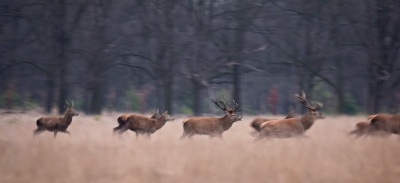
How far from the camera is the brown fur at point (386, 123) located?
13078 mm

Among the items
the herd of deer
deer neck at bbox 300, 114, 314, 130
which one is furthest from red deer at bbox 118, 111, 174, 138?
deer neck at bbox 300, 114, 314, 130

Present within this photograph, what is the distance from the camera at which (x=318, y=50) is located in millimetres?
27312

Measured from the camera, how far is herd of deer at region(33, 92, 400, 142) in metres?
13.0

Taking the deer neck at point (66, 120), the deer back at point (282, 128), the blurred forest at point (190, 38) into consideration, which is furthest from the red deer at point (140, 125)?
the blurred forest at point (190, 38)

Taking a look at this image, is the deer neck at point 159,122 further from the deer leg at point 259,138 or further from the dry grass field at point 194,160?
the deer leg at point 259,138

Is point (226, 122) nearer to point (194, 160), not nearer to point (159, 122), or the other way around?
point (159, 122)

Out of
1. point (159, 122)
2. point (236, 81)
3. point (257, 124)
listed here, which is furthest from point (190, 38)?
point (257, 124)

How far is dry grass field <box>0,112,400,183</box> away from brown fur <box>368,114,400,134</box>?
1.39 ft

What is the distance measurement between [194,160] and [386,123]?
5.54 meters

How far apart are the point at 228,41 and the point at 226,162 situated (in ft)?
61.9

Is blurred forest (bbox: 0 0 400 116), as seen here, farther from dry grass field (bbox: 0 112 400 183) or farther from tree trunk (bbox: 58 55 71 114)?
dry grass field (bbox: 0 112 400 183)

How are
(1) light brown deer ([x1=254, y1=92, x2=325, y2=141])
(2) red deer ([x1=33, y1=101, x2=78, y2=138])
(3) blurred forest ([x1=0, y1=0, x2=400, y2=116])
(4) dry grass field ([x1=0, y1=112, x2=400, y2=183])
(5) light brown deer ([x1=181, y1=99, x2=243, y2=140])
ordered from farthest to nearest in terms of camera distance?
(3) blurred forest ([x1=0, y1=0, x2=400, y2=116])
(2) red deer ([x1=33, y1=101, x2=78, y2=138])
(5) light brown deer ([x1=181, y1=99, x2=243, y2=140])
(1) light brown deer ([x1=254, y1=92, x2=325, y2=141])
(4) dry grass field ([x1=0, y1=112, x2=400, y2=183])

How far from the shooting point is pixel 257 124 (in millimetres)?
14180

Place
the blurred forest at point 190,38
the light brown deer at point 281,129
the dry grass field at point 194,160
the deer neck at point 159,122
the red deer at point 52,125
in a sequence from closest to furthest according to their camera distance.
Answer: the dry grass field at point 194,160 < the light brown deer at point 281,129 < the red deer at point 52,125 < the deer neck at point 159,122 < the blurred forest at point 190,38
